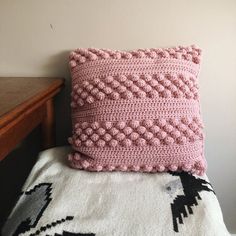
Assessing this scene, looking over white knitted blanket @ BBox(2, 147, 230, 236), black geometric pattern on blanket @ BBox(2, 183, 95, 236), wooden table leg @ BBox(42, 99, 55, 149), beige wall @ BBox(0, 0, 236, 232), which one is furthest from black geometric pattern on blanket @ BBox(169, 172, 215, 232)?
wooden table leg @ BBox(42, 99, 55, 149)

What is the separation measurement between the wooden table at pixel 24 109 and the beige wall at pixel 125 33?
0.29 ft

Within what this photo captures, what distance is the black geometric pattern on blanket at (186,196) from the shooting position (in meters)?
0.59

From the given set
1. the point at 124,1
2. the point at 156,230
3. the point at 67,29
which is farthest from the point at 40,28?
the point at 156,230

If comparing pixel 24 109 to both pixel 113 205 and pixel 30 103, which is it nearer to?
pixel 30 103

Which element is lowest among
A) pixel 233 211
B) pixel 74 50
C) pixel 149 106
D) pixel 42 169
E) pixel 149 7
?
pixel 233 211

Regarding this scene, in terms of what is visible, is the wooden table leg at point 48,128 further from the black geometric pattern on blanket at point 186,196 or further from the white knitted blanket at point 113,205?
the black geometric pattern on blanket at point 186,196

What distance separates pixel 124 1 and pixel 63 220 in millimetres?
697

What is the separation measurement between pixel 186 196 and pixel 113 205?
0.18m

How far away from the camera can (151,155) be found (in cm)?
74

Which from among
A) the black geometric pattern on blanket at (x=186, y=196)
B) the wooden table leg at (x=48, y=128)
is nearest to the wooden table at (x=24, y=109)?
the wooden table leg at (x=48, y=128)

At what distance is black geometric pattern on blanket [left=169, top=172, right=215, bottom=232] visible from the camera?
59 cm

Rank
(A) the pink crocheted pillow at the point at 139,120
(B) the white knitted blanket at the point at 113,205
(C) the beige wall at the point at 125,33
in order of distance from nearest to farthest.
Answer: (B) the white knitted blanket at the point at 113,205 < (A) the pink crocheted pillow at the point at 139,120 < (C) the beige wall at the point at 125,33

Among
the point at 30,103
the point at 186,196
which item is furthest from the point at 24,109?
the point at 186,196

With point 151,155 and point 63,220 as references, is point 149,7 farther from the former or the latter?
point 63,220
